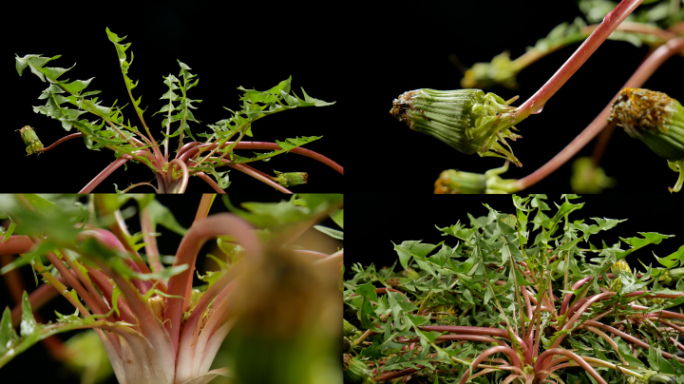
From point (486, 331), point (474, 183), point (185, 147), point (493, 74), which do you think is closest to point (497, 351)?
point (486, 331)

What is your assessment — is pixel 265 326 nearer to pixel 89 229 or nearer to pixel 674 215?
pixel 89 229

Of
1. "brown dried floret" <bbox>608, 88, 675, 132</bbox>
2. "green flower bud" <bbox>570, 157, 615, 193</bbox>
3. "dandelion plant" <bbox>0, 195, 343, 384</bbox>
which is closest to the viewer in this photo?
"dandelion plant" <bbox>0, 195, 343, 384</bbox>

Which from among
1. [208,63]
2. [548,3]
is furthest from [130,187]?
[548,3]

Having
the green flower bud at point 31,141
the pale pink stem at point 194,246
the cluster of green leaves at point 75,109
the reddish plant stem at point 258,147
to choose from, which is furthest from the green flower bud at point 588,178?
the green flower bud at point 31,141

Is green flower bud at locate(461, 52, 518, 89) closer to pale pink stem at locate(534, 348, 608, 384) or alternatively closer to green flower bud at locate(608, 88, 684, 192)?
green flower bud at locate(608, 88, 684, 192)

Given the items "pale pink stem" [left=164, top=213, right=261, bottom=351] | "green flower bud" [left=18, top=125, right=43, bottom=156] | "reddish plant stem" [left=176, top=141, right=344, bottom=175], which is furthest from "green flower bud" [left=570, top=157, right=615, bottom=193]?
"green flower bud" [left=18, top=125, right=43, bottom=156]

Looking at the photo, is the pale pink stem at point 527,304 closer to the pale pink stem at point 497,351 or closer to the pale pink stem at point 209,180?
the pale pink stem at point 497,351

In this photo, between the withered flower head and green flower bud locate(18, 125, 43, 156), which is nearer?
the withered flower head

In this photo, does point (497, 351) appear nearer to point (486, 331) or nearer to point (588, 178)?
point (486, 331)
